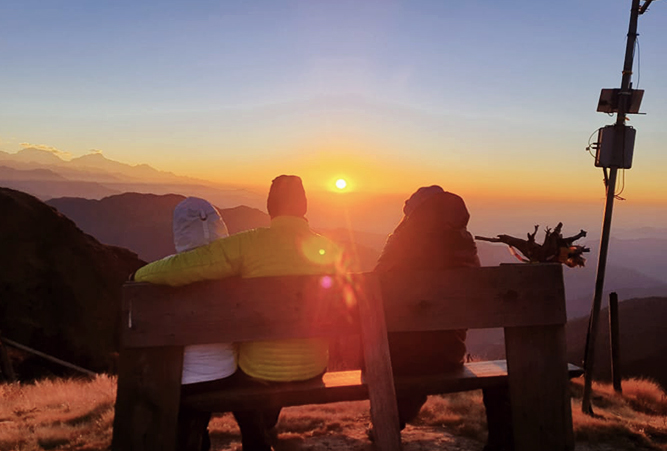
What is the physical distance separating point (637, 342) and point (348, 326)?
4337cm

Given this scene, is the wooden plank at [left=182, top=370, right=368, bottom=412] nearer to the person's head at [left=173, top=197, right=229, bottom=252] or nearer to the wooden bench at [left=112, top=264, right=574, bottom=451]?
the wooden bench at [left=112, top=264, right=574, bottom=451]

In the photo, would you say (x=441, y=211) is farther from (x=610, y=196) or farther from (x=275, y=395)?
(x=610, y=196)

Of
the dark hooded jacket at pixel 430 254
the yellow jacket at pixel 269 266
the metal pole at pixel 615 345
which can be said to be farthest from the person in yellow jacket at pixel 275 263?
the metal pole at pixel 615 345

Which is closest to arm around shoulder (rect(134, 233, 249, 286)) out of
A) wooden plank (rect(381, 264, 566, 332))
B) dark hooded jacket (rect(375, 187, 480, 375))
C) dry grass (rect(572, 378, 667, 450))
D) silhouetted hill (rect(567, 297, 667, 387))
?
wooden plank (rect(381, 264, 566, 332))

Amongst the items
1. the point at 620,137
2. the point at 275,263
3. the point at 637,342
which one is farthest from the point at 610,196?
the point at 637,342

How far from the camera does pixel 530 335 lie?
3266 millimetres

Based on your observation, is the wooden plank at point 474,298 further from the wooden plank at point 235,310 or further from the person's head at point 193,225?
the person's head at point 193,225

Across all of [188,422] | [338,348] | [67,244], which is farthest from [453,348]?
[67,244]

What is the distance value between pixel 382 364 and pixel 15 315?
19620 millimetres

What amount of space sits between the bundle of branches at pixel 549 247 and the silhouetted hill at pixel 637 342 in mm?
27250

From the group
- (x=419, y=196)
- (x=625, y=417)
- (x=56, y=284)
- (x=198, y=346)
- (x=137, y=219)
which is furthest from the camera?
(x=137, y=219)

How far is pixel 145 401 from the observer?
3084 mm

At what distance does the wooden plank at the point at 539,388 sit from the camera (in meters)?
3.25

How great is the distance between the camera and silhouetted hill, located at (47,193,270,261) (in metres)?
75.6
